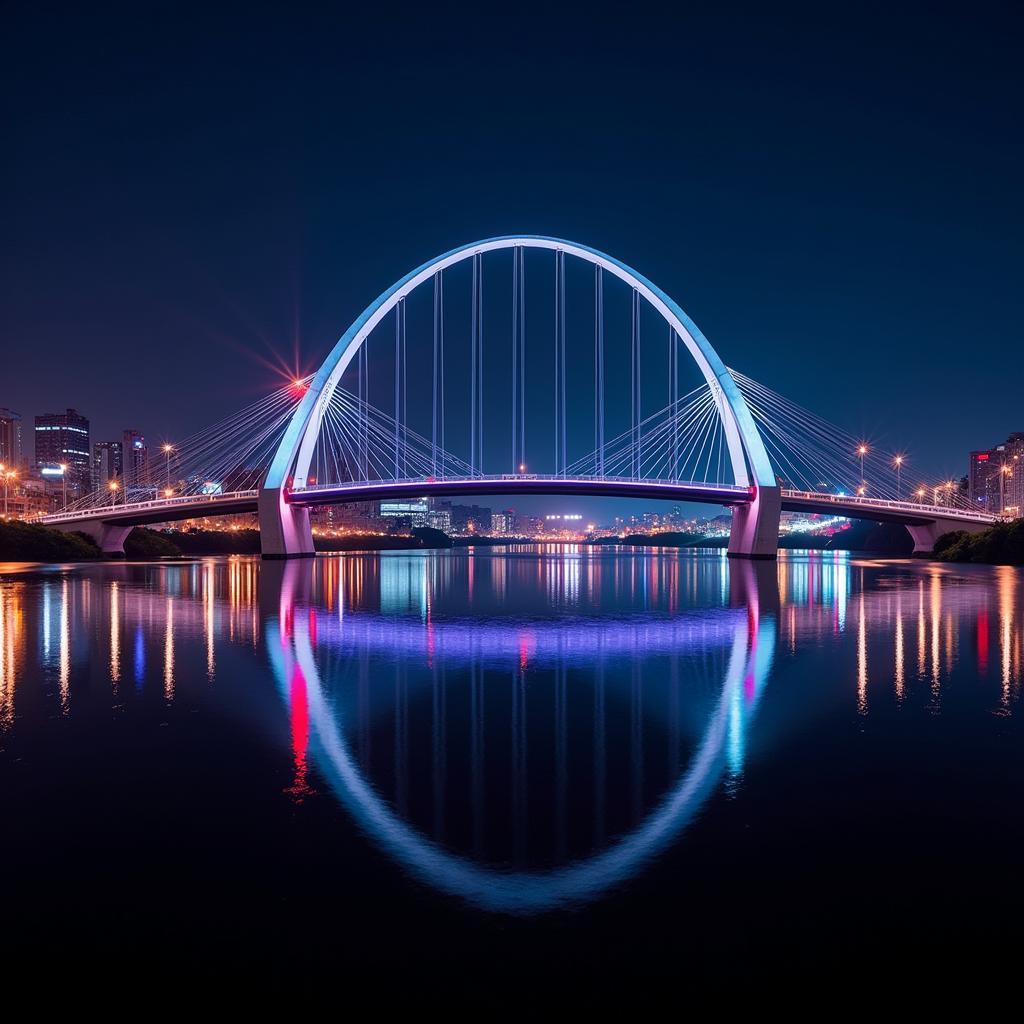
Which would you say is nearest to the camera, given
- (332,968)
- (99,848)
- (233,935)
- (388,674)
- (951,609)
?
(332,968)

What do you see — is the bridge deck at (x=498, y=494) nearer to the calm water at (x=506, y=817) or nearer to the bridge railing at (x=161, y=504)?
the bridge railing at (x=161, y=504)

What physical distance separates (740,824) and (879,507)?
206 feet

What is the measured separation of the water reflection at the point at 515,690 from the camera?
5328 millimetres

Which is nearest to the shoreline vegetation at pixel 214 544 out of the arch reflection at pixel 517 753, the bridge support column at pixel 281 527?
the bridge support column at pixel 281 527

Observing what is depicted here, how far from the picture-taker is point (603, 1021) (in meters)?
3.29

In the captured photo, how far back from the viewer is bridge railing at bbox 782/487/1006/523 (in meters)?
60.2

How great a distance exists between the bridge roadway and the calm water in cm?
4416

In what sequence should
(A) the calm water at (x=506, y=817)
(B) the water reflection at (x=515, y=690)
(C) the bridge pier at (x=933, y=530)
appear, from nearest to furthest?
(A) the calm water at (x=506, y=817) → (B) the water reflection at (x=515, y=690) → (C) the bridge pier at (x=933, y=530)

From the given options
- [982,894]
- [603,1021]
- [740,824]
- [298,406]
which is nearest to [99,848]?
[603,1021]

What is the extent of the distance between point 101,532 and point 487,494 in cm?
3043

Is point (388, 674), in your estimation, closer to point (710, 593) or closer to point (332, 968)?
point (332, 968)

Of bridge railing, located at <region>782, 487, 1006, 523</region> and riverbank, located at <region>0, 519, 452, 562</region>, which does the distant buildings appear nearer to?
bridge railing, located at <region>782, 487, 1006, 523</region>

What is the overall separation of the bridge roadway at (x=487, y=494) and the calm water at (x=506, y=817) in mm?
44157

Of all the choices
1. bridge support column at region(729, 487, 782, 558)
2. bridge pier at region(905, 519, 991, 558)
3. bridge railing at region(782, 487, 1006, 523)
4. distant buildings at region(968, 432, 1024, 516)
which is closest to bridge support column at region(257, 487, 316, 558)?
bridge support column at region(729, 487, 782, 558)
